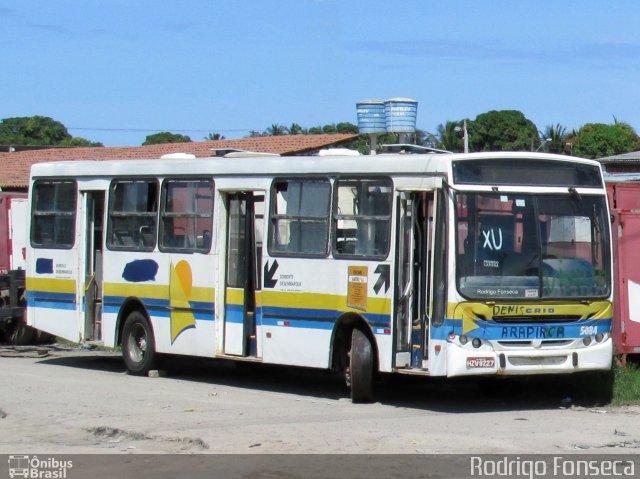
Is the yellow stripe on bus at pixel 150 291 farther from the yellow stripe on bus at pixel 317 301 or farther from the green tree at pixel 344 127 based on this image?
the green tree at pixel 344 127

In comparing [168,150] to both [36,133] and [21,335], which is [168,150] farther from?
[36,133]

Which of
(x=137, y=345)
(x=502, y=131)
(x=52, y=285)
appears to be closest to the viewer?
(x=137, y=345)

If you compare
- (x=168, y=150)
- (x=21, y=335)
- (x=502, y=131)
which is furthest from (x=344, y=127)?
(x=21, y=335)

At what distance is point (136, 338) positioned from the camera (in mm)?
16922

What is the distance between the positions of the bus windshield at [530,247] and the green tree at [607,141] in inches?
2592

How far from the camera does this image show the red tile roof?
3862cm

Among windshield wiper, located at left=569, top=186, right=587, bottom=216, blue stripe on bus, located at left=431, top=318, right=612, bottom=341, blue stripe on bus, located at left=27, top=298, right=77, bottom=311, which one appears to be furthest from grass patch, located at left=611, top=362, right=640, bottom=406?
Result: blue stripe on bus, located at left=27, top=298, right=77, bottom=311

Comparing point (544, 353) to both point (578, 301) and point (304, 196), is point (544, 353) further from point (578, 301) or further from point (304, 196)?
point (304, 196)

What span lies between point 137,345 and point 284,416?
4.75m

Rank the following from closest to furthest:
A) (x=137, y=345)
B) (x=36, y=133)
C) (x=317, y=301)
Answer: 1. (x=317, y=301)
2. (x=137, y=345)
3. (x=36, y=133)

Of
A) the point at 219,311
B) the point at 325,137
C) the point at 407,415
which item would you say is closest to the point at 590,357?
the point at 407,415

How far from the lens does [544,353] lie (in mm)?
12797

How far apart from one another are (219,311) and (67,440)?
4.32 meters

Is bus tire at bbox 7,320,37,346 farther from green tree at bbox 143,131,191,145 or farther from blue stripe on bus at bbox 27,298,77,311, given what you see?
green tree at bbox 143,131,191,145
